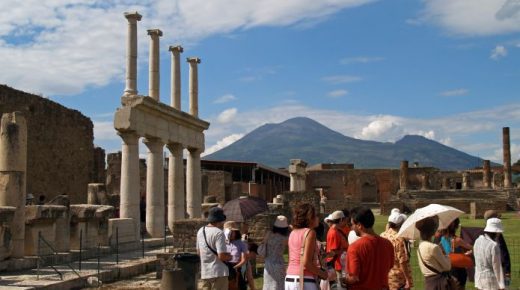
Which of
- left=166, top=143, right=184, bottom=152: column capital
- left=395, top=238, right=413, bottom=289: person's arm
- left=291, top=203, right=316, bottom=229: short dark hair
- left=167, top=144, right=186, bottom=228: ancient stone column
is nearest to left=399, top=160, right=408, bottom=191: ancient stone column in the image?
left=167, top=144, right=186, bottom=228: ancient stone column

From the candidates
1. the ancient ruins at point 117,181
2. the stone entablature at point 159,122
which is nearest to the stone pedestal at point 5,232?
the ancient ruins at point 117,181

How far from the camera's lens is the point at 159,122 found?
22500mm

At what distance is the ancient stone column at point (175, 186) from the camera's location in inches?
973

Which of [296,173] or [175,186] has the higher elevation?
[296,173]

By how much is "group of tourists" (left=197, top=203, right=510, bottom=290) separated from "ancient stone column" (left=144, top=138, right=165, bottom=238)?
12292mm

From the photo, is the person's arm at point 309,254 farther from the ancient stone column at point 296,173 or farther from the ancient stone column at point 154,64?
the ancient stone column at point 296,173

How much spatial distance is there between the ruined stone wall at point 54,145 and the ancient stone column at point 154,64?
6795mm

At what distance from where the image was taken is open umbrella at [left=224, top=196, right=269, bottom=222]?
12.7 m

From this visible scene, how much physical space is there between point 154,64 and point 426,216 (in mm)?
17280

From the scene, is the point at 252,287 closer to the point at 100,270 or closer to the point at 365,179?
the point at 100,270

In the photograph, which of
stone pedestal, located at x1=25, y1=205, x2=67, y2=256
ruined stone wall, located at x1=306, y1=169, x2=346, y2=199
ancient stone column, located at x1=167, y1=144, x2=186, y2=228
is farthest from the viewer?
ruined stone wall, located at x1=306, y1=169, x2=346, y2=199

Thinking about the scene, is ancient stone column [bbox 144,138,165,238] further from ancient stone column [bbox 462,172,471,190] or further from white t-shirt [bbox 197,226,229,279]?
ancient stone column [bbox 462,172,471,190]

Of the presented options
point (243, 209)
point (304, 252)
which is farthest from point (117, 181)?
point (304, 252)

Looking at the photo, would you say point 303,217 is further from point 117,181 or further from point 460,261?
point 117,181
